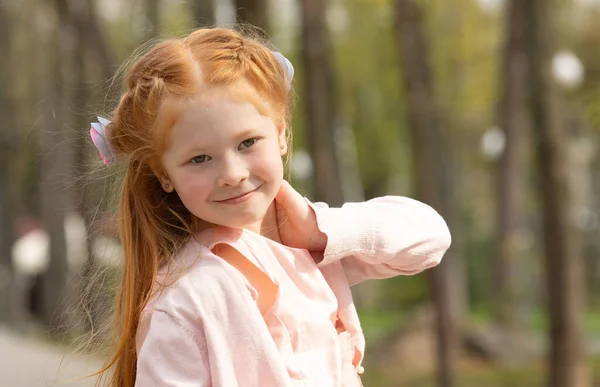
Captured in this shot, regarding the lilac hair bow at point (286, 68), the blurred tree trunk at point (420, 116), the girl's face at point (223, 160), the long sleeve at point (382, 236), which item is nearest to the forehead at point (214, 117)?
the girl's face at point (223, 160)

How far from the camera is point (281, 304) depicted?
2.42m

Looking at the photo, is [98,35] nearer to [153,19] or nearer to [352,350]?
[153,19]

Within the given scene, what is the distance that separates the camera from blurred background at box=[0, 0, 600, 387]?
7.99 m

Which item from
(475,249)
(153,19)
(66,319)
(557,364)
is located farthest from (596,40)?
(66,319)

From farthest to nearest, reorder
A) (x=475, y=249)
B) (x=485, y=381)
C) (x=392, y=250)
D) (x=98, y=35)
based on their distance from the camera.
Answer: (x=475, y=249), (x=98, y=35), (x=485, y=381), (x=392, y=250)

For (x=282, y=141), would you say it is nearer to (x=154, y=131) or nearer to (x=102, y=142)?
(x=154, y=131)

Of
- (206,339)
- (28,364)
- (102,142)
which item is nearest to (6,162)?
(28,364)

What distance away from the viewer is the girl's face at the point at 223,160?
7.65 feet

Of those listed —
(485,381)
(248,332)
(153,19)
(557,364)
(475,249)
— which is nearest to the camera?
(248,332)

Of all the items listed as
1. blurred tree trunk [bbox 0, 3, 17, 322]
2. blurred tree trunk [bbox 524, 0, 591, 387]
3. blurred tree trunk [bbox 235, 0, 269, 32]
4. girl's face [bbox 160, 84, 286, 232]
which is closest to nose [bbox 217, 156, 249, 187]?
girl's face [bbox 160, 84, 286, 232]

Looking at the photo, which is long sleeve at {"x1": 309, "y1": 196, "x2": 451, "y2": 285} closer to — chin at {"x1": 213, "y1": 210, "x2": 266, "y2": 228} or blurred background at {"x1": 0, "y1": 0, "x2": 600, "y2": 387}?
chin at {"x1": 213, "y1": 210, "x2": 266, "y2": 228}

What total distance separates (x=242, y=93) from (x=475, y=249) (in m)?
26.5

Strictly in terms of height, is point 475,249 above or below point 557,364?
below

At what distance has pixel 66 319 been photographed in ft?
10.0
